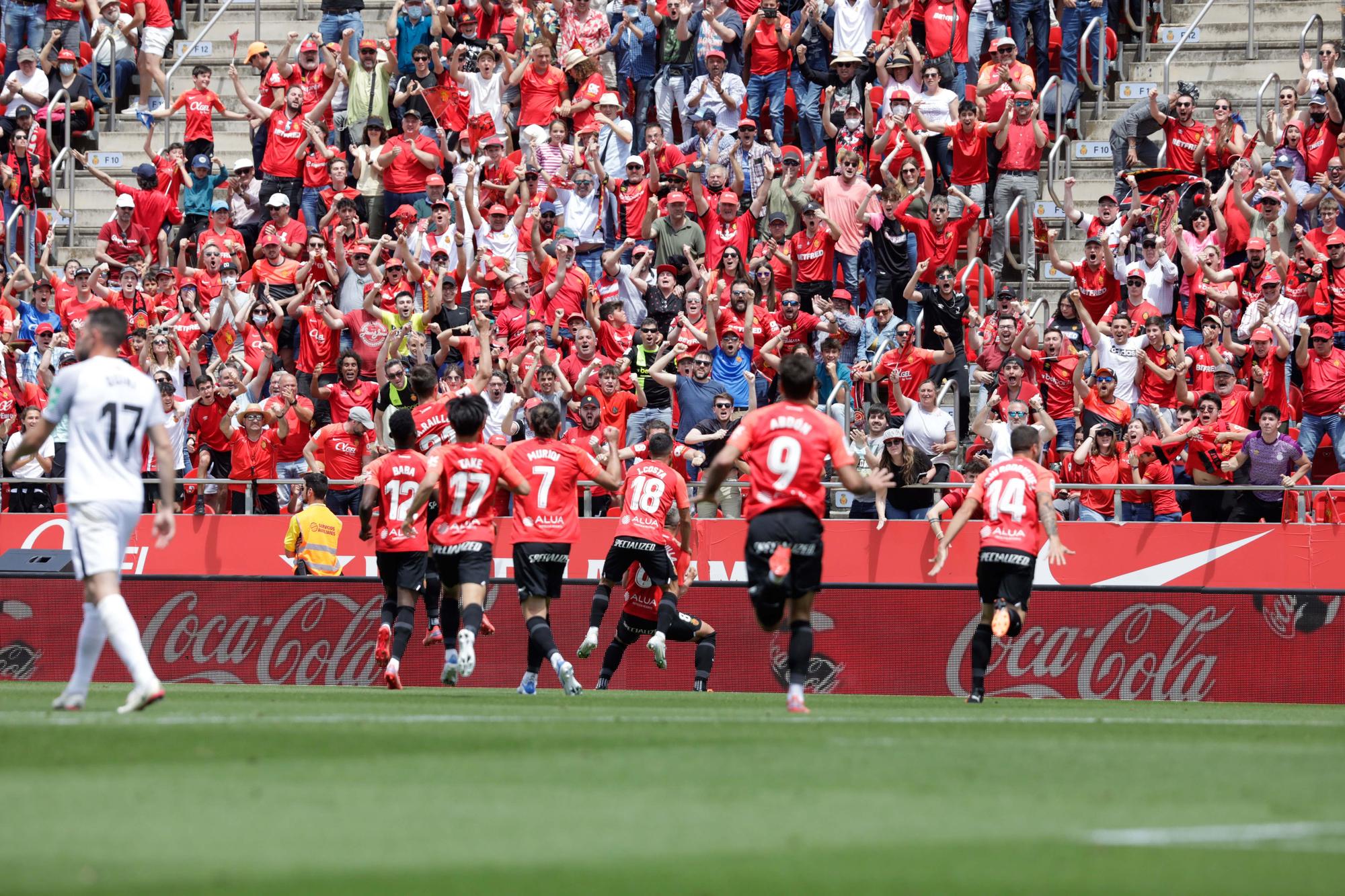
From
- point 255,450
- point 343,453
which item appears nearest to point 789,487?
point 343,453

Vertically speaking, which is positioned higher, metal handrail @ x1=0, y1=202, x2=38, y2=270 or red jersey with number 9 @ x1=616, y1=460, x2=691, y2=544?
metal handrail @ x1=0, y1=202, x2=38, y2=270

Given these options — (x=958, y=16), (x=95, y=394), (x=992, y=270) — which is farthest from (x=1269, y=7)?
(x=95, y=394)

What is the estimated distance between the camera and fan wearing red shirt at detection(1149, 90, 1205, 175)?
75.3 ft

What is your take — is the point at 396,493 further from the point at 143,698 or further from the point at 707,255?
the point at 707,255

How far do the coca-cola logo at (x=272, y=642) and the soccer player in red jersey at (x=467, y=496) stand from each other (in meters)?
4.14

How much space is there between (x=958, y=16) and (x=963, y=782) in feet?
59.0

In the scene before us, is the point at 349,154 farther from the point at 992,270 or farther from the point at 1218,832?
the point at 1218,832

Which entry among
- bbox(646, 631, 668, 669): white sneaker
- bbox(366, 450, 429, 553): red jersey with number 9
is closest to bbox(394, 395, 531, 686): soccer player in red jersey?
bbox(366, 450, 429, 553): red jersey with number 9

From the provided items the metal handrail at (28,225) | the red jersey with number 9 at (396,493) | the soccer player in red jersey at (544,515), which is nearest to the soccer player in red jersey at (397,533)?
the red jersey with number 9 at (396,493)

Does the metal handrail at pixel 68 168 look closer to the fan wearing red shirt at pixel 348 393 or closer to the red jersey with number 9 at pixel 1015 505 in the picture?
the fan wearing red shirt at pixel 348 393

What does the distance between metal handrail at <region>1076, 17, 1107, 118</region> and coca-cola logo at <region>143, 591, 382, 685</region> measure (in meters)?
12.3

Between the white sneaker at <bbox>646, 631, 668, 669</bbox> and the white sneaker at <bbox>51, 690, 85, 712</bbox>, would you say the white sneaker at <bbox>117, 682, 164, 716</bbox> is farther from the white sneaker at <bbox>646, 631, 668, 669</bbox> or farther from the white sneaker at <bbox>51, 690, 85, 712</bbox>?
the white sneaker at <bbox>646, 631, 668, 669</bbox>

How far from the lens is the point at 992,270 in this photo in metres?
23.4

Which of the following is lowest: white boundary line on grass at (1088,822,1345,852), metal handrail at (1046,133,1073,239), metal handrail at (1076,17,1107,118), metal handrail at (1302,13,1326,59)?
white boundary line on grass at (1088,822,1345,852)
